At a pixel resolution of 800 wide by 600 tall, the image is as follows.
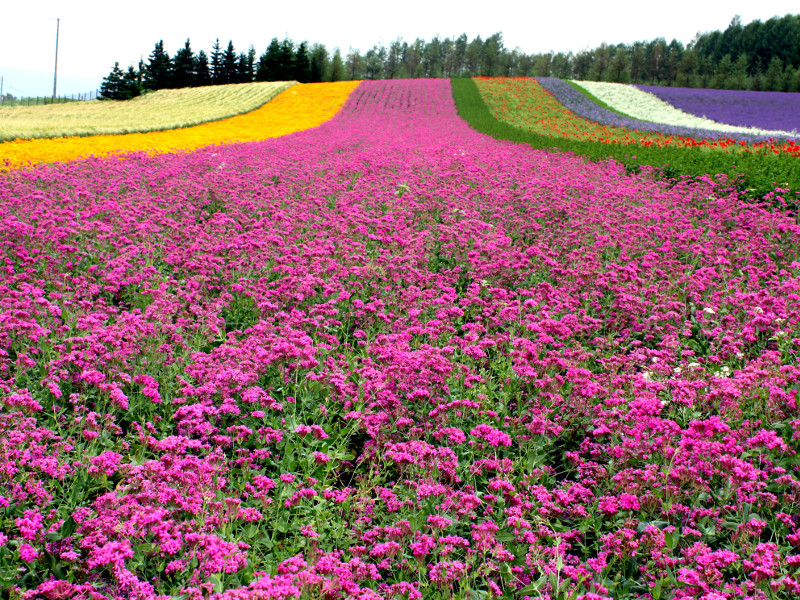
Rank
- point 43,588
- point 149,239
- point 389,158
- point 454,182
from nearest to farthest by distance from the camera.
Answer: point 43,588
point 149,239
point 454,182
point 389,158

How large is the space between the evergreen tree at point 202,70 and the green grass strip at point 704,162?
7188 centimetres

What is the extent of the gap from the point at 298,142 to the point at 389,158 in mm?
7100

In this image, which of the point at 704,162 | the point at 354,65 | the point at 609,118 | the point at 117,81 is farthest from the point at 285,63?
the point at 704,162

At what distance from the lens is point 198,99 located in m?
62.2

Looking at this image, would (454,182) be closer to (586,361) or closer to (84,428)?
(586,361)

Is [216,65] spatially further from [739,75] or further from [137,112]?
[739,75]

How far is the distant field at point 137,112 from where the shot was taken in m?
28.2

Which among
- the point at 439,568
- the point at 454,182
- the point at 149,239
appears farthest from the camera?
the point at 454,182

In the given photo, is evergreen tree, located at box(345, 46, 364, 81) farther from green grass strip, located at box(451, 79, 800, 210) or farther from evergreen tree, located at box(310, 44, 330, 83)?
green grass strip, located at box(451, 79, 800, 210)

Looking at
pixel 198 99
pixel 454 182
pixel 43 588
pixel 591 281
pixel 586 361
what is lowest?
pixel 43 588

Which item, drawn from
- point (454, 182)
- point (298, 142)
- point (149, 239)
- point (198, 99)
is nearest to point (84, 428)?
point (149, 239)

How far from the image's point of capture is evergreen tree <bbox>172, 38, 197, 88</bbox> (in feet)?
287

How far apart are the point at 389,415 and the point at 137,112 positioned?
165 ft

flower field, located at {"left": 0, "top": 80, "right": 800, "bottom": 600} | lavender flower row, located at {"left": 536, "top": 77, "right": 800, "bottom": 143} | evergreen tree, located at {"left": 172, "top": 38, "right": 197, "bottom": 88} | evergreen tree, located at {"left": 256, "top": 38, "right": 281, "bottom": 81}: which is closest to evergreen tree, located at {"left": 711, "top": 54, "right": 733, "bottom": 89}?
lavender flower row, located at {"left": 536, "top": 77, "right": 800, "bottom": 143}
